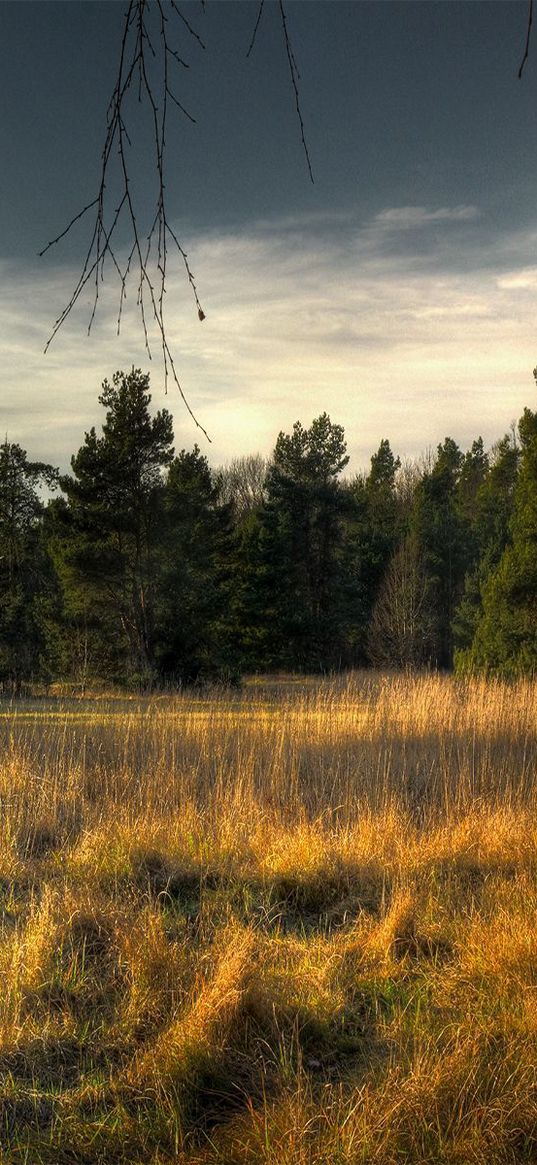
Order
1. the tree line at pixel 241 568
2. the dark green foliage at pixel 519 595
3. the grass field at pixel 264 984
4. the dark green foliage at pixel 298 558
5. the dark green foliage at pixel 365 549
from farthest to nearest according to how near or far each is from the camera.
A: the dark green foliage at pixel 365 549, the dark green foliage at pixel 298 558, the tree line at pixel 241 568, the dark green foliage at pixel 519 595, the grass field at pixel 264 984

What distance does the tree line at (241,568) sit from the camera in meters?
24.5

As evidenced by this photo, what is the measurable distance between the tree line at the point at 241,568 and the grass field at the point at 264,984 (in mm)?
12315

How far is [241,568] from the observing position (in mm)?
33562

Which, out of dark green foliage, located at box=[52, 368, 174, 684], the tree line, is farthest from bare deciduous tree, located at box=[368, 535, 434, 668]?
dark green foliage, located at box=[52, 368, 174, 684]

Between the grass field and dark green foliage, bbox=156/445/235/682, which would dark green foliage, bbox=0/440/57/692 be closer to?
dark green foliage, bbox=156/445/235/682

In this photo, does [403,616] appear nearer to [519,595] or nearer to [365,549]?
[365,549]

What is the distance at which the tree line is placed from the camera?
80.3ft

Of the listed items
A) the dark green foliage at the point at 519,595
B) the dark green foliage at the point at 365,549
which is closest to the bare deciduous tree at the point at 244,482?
the dark green foliage at the point at 365,549

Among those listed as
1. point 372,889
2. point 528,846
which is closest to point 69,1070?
point 372,889

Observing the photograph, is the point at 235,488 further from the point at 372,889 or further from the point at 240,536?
the point at 372,889

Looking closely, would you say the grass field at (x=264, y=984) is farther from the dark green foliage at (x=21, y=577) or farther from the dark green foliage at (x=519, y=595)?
the dark green foliage at (x=21, y=577)

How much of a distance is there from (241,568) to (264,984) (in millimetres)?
30538

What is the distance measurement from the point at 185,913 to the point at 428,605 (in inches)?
1273

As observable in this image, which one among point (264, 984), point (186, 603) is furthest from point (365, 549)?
point (264, 984)
